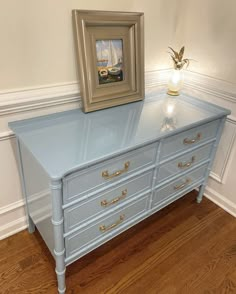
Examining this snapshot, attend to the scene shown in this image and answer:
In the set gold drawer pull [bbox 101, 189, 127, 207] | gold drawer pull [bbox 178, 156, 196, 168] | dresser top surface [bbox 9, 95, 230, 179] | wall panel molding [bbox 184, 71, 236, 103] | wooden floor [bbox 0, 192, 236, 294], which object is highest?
wall panel molding [bbox 184, 71, 236, 103]

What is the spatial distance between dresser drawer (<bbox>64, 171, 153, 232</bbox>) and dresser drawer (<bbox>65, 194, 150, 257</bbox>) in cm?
6

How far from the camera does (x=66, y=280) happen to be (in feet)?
4.59

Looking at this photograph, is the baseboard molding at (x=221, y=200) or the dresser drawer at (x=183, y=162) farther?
the baseboard molding at (x=221, y=200)

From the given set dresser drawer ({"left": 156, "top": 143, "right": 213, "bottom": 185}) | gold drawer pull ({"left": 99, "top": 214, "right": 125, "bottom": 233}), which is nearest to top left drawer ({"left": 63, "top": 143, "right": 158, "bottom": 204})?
dresser drawer ({"left": 156, "top": 143, "right": 213, "bottom": 185})

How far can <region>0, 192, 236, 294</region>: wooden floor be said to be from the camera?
4.56ft

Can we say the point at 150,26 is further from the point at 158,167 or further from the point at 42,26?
the point at 158,167

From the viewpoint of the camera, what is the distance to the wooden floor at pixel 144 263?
139cm

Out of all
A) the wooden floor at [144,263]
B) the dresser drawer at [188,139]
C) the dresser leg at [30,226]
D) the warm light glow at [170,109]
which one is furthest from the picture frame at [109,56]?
the wooden floor at [144,263]

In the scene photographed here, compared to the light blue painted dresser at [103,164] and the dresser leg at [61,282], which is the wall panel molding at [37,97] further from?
the dresser leg at [61,282]

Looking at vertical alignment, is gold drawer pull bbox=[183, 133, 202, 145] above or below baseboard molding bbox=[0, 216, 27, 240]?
above

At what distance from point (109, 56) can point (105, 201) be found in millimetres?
811

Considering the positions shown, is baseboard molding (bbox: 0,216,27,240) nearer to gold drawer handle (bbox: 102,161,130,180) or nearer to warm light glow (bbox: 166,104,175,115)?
gold drawer handle (bbox: 102,161,130,180)

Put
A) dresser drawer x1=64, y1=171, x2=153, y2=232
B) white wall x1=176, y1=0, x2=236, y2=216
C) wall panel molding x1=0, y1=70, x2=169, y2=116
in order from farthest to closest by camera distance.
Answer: white wall x1=176, y1=0, x2=236, y2=216
wall panel molding x1=0, y1=70, x2=169, y2=116
dresser drawer x1=64, y1=171, x2=153, y2=232

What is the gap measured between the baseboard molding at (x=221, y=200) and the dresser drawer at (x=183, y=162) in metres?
0.38
